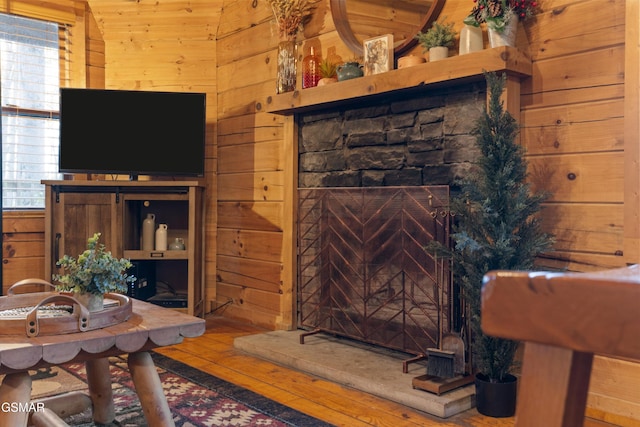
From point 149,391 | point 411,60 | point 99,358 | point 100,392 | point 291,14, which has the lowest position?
point 100,392

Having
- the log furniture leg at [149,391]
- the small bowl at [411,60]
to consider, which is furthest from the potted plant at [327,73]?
the log furniture leg at [149,391]

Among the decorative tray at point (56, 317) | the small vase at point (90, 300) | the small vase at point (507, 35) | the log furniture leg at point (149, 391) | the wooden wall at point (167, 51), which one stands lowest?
the log furniture leg at point (149, 391)

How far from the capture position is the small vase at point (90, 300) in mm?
1935

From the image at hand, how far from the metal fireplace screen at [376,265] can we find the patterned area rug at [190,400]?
779 mm

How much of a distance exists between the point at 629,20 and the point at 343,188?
155 cm

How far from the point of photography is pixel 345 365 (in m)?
2.89

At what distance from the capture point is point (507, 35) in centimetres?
252

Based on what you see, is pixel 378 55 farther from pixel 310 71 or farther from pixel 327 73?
pixel 310 71

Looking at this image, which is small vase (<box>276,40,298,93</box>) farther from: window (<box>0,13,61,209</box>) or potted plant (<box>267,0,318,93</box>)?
window (<box>0,13,61,209</box>)

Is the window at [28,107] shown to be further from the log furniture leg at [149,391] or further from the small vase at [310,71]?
the log furniture leg at [149,391]

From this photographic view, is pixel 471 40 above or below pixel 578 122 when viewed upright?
above

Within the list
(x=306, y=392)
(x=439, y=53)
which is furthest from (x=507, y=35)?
(x=306, y=392)

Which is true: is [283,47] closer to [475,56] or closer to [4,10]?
[475,56]

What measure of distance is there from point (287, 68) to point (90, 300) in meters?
2.13
